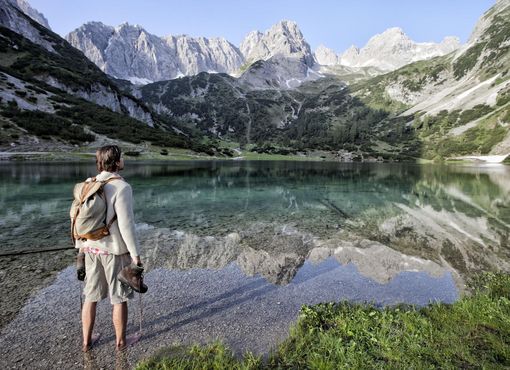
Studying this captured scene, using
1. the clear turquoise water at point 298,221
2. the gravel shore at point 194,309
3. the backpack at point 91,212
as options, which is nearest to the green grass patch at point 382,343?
the gravel shore at point 194,309

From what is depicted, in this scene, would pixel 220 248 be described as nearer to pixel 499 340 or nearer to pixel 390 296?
pixel 390 296

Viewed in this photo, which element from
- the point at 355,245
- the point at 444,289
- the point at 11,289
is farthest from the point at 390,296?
the point at 11,289

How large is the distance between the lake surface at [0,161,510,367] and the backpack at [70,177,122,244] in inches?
111

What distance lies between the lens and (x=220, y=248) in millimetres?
15508

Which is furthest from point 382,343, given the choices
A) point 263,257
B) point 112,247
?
point 263,257

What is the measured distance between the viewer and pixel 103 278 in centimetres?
673

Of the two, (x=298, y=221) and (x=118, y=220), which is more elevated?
(x=118, y=220)

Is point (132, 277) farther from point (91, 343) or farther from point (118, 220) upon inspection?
point (91, 343)

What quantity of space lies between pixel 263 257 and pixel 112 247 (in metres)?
8.85

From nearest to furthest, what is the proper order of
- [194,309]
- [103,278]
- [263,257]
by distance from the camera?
[103,278] < [194,309] < [263,257]

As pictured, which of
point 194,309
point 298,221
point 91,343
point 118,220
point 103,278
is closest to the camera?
point 118,220

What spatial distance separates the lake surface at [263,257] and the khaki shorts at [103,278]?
139 centimetres

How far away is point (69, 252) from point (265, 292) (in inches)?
383

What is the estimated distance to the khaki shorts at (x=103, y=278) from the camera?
258 inches
